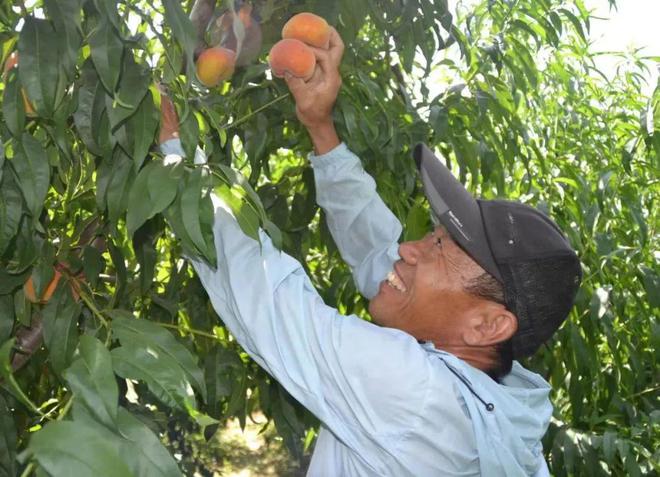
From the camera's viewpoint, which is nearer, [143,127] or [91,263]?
[143,127]

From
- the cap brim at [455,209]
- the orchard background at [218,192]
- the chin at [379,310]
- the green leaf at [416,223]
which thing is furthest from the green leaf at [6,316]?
the green leaf at [416,223]

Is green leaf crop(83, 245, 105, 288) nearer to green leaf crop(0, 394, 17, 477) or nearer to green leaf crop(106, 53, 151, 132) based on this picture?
green leaf crop(0, 394, 17, 477)

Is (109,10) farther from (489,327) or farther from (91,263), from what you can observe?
(489,327)

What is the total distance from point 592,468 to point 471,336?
1116 mm

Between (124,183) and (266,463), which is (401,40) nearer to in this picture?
(124,183)

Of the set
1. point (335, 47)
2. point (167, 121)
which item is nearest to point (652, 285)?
point (335, 47)

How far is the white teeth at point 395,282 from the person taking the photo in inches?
70.8

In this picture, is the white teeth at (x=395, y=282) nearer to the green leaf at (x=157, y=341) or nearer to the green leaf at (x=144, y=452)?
the green leaf at (x=157, y=341)

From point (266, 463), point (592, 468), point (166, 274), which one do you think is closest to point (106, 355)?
point (166, 274)

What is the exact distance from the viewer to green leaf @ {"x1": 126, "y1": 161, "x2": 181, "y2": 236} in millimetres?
1177

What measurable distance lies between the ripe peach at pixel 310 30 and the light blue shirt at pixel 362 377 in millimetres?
409

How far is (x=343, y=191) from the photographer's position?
6.45 feet

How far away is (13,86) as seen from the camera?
1.18 metres

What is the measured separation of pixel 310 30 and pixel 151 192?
66 cm
